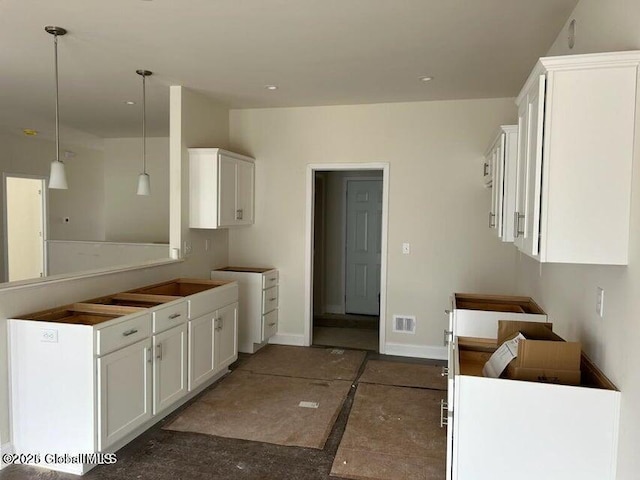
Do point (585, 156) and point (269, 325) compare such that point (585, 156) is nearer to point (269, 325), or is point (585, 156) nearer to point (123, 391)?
point (123, 391)

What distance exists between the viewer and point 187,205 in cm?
435

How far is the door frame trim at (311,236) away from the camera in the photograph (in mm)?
4820

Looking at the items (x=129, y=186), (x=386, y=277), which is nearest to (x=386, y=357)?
(x=386, y=277)

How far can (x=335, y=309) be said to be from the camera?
274 inches

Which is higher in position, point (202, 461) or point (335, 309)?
point (335, 309)

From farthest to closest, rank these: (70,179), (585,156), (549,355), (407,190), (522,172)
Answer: (70,179) < (407,190) < (522,172) < (549,355) < (585,156)

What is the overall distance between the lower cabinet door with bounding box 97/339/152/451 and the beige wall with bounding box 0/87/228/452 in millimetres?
595

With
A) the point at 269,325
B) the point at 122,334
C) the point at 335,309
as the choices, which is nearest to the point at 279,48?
the point at 122,334

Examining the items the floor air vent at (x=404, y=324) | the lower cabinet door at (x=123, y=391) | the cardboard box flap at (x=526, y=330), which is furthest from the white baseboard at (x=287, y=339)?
the cardboard box flap at (x=526, y=330)

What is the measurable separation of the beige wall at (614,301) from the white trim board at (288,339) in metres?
3.11

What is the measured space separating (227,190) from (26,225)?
4.63m

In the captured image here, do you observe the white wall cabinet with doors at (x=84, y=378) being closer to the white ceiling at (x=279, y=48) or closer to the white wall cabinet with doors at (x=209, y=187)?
the white wall cabinet with doors at (x=209, y=187)

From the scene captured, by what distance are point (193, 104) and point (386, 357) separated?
3276mm

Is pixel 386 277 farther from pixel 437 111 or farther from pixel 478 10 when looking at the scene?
pixel 478 10
